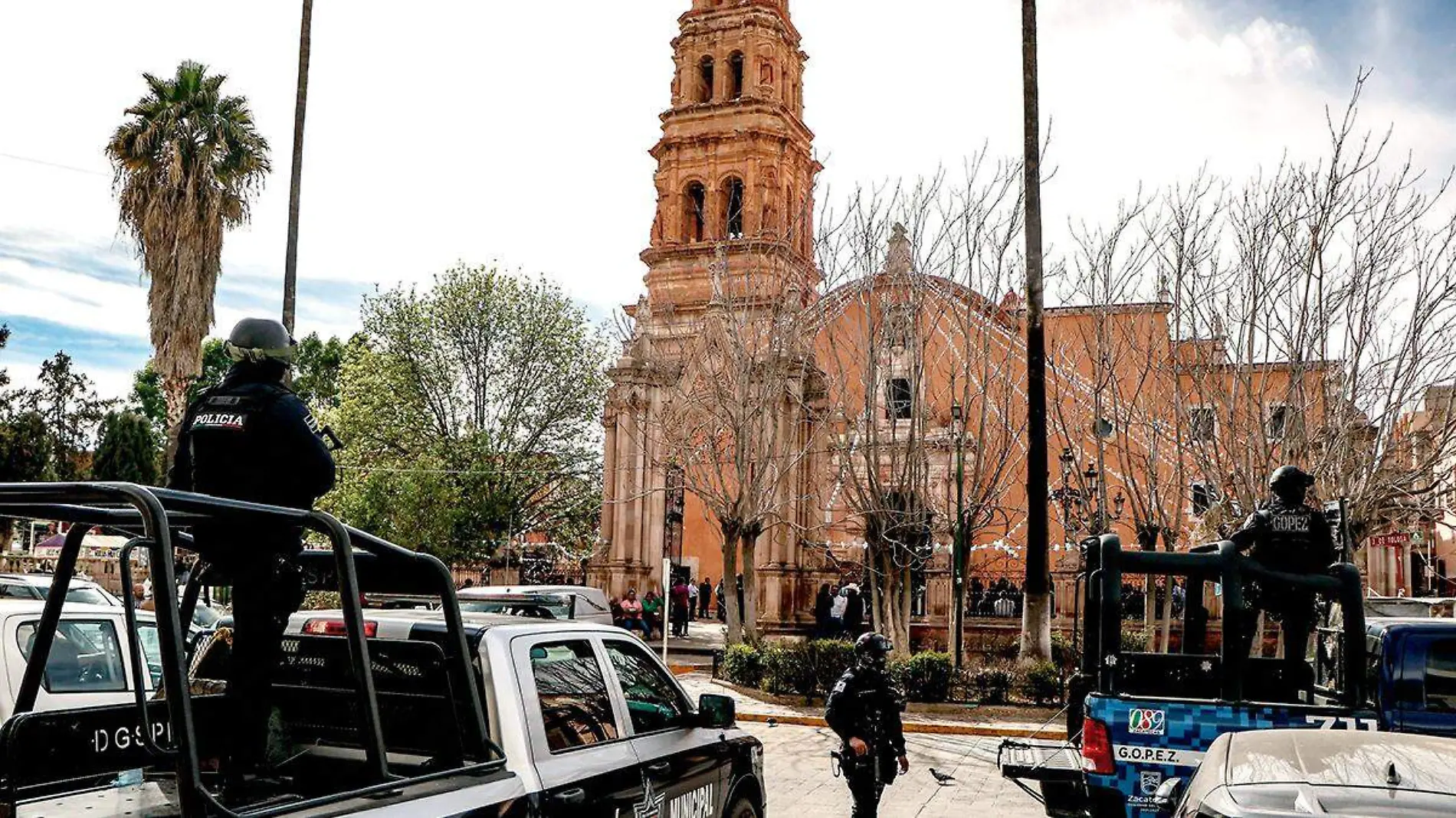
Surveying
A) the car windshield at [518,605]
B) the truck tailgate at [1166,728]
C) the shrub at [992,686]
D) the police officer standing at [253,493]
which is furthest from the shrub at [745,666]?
the police officer standing at [253,493]

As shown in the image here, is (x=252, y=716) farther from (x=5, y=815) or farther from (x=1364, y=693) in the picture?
(x=1364, y=693)

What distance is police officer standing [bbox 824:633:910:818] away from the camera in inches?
337

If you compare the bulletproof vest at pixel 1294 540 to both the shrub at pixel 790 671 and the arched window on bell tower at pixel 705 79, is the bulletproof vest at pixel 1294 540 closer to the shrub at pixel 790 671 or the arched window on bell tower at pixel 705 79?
the shrub at pixel 790 671

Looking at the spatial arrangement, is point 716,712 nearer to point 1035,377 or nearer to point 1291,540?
point 1291,540

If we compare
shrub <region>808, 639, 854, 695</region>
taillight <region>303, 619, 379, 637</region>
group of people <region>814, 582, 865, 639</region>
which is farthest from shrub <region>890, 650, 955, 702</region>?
taillight <region>303, 619, 379, 637</region>

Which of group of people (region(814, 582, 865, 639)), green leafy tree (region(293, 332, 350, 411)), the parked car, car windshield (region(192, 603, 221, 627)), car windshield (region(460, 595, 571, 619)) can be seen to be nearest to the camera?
the parked car

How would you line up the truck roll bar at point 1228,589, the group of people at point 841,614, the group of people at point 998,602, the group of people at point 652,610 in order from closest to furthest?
the truck roll bar at point 1228,589, the group of people at point 841,614, the group of people at point 652,610, the group of people at point 998,602

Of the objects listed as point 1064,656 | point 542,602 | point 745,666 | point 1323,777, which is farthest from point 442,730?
point 1064,656

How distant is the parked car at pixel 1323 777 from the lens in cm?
386

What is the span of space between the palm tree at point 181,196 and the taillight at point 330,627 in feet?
70.0

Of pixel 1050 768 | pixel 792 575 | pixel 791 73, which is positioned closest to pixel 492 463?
pixel 792 575

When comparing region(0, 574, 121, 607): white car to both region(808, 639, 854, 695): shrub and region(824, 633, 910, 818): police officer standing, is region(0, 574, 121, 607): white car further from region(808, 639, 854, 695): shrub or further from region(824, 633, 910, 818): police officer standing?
region(808, 639, 854, 695): shrub

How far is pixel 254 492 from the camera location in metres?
4.55

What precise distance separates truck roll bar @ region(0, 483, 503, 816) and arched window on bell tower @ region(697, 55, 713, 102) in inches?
1599
